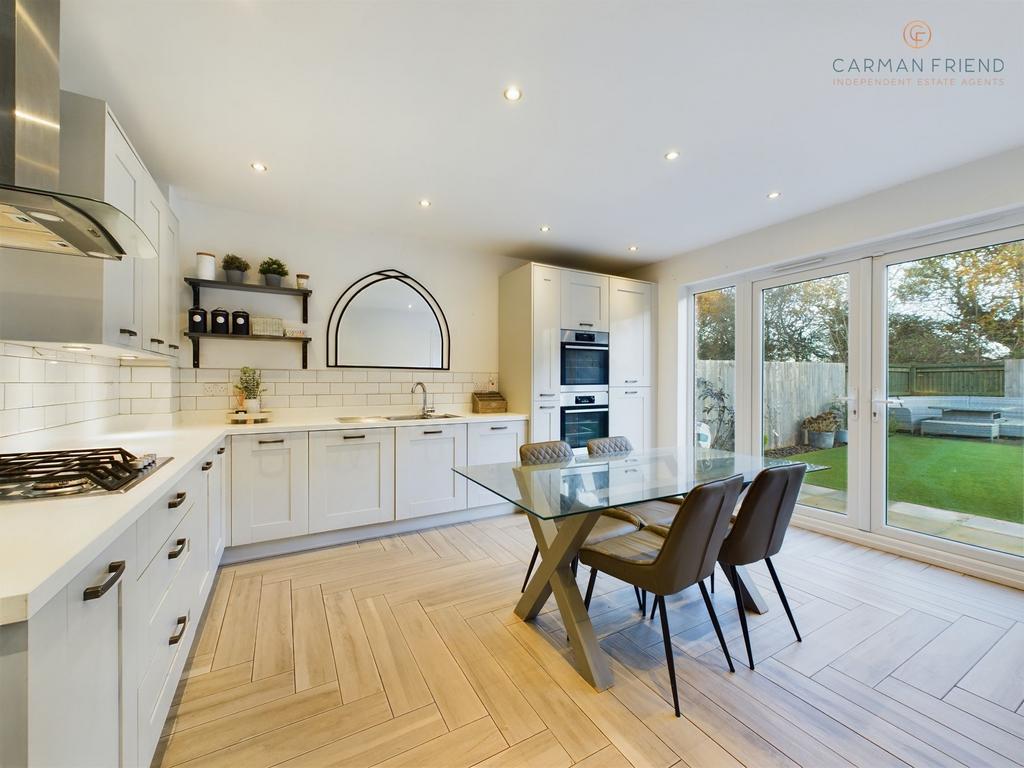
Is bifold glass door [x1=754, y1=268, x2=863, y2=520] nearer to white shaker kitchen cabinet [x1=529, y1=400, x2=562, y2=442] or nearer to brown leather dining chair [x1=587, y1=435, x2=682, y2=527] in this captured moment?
brown leather dining chair [x1=587, y1=435, x2=682, y2=527]

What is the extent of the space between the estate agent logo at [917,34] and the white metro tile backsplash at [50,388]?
361 centimetres

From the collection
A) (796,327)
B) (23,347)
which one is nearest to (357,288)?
(23,347)

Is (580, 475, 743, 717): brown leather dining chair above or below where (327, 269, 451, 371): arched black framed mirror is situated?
below

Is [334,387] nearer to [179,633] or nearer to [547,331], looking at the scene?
[547,331]

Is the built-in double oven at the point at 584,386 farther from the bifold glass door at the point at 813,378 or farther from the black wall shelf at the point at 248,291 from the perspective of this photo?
the black wall shelf at the point at 248,291

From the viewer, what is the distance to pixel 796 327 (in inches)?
140

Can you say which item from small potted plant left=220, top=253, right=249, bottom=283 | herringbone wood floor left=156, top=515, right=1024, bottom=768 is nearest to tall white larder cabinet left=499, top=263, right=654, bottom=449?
herringbone wood floor left=156, top=515, right=1024, bottom=768


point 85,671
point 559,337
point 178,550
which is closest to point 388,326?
→ point 559,337

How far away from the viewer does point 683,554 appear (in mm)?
1588

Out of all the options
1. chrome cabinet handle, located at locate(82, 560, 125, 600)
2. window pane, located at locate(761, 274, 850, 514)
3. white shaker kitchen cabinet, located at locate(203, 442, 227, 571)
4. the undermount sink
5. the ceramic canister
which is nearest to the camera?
chrome cabinet handle, located at locate(82, 560, 125, 600)

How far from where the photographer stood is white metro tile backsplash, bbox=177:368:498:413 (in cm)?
315

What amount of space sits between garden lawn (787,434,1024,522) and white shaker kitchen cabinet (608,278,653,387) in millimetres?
2076

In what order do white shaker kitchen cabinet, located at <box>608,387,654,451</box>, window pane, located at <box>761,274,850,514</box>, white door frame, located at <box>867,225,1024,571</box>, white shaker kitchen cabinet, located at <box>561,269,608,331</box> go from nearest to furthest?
white door frame, located at <box>867,225,1024,571</box> < window pane, located at <box>761,274,850,514</box> < white shaker kitchen cabinet, located at <box>561,269,608,331</box> < white shaker kitchen cabinet, located at <box>608,387,654,451</box>

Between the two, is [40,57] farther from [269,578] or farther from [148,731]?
[269,578]
